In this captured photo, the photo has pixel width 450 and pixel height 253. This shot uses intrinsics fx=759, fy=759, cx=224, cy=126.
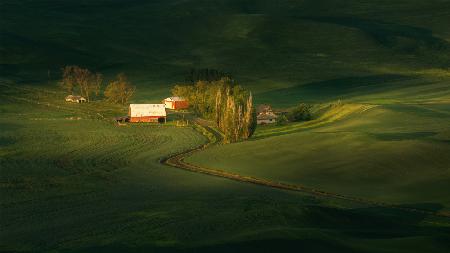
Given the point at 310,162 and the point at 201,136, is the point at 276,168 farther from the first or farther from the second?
the point at 201,136

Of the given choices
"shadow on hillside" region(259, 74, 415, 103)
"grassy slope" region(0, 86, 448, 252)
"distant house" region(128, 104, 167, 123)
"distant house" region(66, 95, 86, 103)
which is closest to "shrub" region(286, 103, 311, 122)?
"distant house" region(128, 104, 167, 123)

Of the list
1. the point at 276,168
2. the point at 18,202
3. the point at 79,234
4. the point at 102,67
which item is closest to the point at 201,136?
the point at 276,168

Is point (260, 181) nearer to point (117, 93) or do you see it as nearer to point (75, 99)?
point (117, 93)

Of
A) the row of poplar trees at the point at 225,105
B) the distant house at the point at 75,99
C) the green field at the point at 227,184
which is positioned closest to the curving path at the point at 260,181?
the green field at the point at 227,184

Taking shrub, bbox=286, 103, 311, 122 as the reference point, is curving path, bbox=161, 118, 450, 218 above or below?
below

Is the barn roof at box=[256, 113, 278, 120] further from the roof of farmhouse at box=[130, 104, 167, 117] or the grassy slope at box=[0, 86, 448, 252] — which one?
the grassy slope at box=[0, 86, 448, 252]

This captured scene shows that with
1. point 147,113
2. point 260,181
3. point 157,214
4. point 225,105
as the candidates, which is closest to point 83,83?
point 147,113

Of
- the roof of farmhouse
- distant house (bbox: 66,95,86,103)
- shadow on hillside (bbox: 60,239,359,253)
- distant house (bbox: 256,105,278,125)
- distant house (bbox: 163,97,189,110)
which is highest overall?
distant house (bbox: 66,95,86,103)
